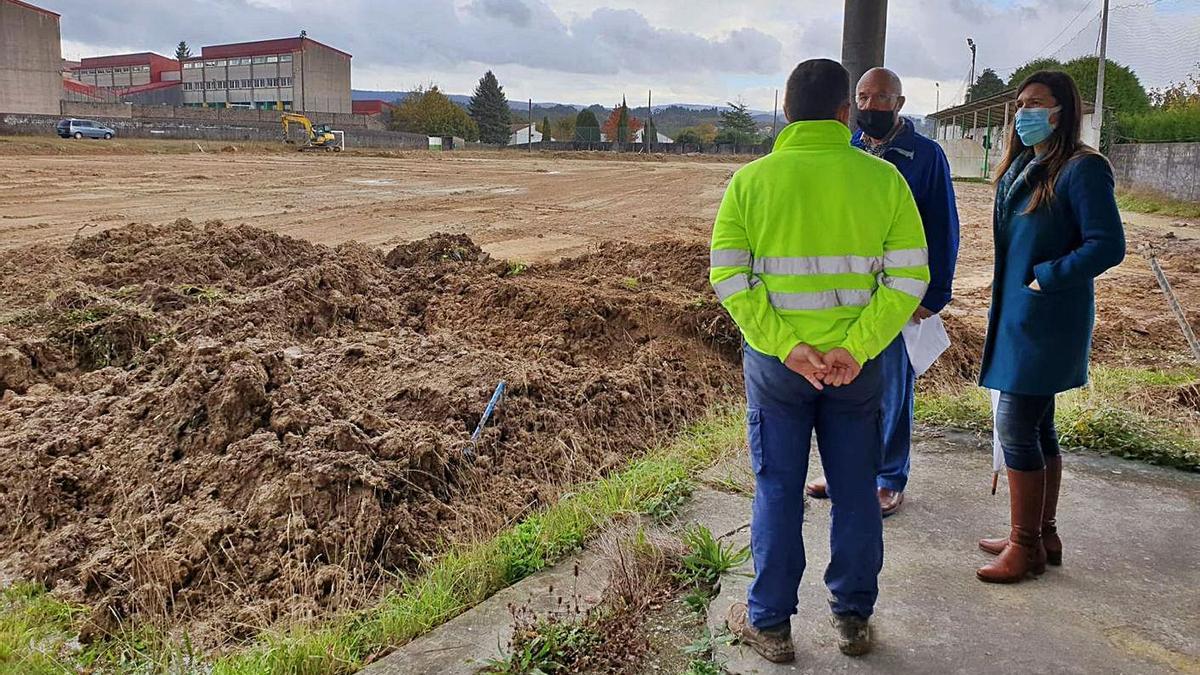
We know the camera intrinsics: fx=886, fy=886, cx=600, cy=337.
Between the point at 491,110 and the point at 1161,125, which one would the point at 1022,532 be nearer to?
the point at 1161,125

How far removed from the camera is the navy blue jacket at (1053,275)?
3.04 m

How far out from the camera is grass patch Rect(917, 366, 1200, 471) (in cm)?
459

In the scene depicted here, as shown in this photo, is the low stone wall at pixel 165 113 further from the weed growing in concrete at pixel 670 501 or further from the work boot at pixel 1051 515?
the work boot at pixel 1051 515

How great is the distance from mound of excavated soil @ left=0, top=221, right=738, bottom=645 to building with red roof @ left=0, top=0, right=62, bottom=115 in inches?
2580

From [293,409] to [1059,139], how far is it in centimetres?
425

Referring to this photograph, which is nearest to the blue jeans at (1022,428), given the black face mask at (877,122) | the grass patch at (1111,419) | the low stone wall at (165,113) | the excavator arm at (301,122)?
the black face mask at (877,122)

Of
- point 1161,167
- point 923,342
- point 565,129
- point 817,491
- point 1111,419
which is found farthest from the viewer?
point 565,129

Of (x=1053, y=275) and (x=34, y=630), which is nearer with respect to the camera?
(x=1053, y=275)

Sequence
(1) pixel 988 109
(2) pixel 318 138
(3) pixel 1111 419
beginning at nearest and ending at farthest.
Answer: (3) pixel 1111 419 < (1) pixel 988 109 < (2) pixel 318 138

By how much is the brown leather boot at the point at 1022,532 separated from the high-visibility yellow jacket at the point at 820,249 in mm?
1061

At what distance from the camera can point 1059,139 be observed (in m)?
3.23

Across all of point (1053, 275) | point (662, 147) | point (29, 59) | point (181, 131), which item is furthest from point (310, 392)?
point (662, 147)

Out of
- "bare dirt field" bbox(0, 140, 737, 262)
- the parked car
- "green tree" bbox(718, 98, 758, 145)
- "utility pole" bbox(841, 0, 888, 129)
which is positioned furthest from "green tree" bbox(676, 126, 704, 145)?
"utility pole" bbox(841, 0, 888, 129)

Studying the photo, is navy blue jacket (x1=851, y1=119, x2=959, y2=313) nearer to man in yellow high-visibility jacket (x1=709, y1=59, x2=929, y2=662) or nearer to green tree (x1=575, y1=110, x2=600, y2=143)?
man in yellow high-visibility jacket (x1=709, y1=59, x2=929, y2=662)
